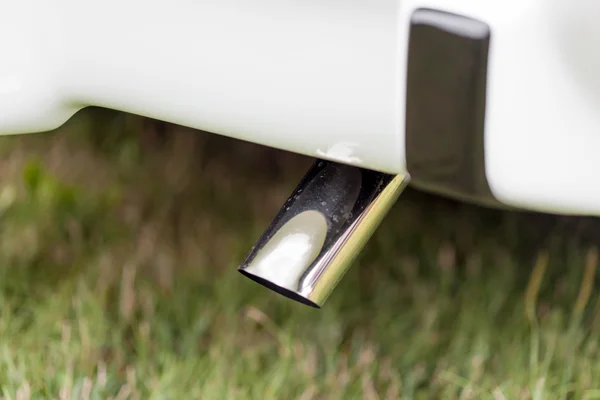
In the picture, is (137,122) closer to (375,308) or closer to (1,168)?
(1,168)

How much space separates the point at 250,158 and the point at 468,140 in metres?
0.75

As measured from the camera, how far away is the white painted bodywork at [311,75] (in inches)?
14.8

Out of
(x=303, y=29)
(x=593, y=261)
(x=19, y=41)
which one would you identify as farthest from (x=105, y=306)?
(x=593, y=261)

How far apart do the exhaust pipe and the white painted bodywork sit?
0.13ft

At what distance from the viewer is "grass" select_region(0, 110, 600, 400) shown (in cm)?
65

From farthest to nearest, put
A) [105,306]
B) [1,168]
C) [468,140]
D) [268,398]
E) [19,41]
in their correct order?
1. [1,168]
2. [105,306]
3. [268,398]
4. [19,41]
5. [468,140]

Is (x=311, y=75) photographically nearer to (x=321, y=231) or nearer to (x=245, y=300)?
(x=321, y=231)

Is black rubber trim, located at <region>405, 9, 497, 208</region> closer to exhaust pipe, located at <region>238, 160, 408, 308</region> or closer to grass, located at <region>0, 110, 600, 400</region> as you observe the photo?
exhaust pipe, located at <region>238, 160, 408, 308</region>

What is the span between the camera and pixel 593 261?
82 centimetres

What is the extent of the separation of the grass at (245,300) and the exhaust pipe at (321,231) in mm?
189

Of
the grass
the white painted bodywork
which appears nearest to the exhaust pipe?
the white painted bodywork

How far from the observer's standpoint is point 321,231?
477 millimetres

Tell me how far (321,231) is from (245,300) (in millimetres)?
313

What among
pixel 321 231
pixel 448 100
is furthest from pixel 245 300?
pixel 448 100
